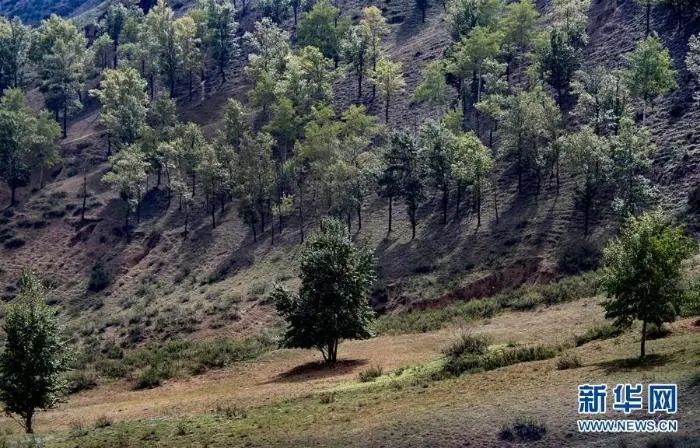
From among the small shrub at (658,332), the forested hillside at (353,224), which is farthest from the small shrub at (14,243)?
the small shrub at (658,332)

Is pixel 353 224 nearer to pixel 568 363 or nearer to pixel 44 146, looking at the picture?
pixel 568 363

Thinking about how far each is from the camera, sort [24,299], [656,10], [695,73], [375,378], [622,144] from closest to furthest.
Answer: [24,299], [375,378], [622,144], [695,73], [656,10]

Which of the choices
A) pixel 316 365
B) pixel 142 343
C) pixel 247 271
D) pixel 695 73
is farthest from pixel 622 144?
pixel 142 343

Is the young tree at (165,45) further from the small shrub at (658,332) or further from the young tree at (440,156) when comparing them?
the small shrub at (658,332)

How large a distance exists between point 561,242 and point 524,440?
155 ft

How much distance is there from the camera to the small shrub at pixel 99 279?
296 feet

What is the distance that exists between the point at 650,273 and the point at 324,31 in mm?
102487

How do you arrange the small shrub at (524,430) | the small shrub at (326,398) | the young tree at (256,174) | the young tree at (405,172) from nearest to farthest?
the small shrub at (524,430)
the small shrub at (326,398)
the young tree at (405,172)
the young tree at (256,174)

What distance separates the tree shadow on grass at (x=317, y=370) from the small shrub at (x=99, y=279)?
153 ft

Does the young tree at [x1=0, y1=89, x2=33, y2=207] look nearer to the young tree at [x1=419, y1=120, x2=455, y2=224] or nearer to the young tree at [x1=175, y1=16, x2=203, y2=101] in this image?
the young tree at [x1=175, y1=16, x2=203, y2=101]

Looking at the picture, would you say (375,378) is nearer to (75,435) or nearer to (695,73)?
(75,435)

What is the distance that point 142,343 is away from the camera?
240 feet

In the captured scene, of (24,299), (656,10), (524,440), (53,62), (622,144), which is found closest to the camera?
(524,440)

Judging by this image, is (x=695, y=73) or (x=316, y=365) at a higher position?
(x=695, y=73)
